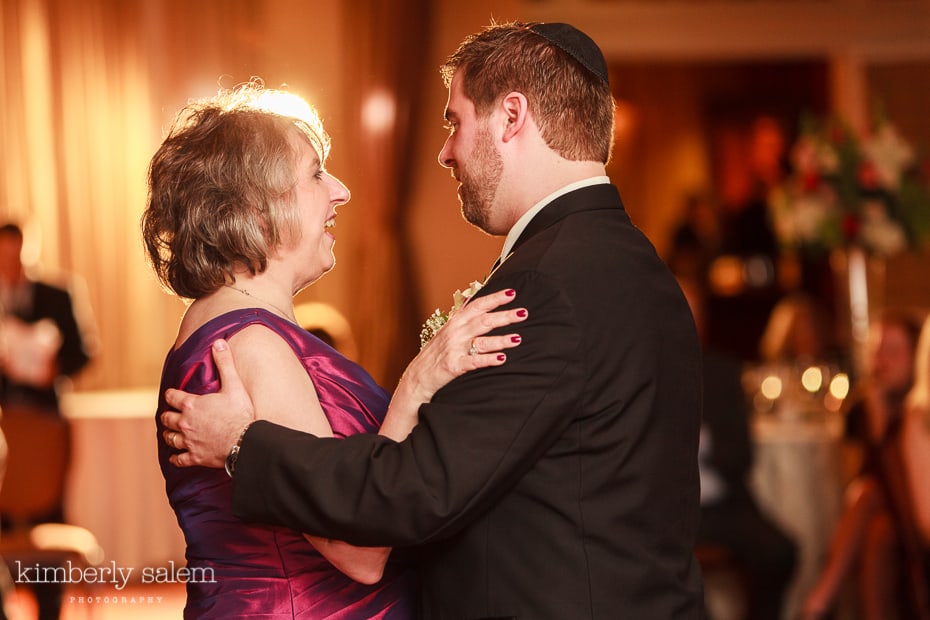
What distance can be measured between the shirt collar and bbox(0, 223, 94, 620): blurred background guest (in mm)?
3652

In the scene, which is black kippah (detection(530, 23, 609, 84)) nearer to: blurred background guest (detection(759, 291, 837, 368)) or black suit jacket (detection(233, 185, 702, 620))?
black suit jacket (detection(233, 185, 702, 620))

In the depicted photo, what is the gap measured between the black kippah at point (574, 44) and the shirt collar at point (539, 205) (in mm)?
161

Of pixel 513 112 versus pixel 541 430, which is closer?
pixel 541 430

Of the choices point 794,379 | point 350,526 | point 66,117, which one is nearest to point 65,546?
point 350,526

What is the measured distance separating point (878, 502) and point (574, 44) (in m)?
3.38

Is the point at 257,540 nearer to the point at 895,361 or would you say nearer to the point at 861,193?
the point at 895,361

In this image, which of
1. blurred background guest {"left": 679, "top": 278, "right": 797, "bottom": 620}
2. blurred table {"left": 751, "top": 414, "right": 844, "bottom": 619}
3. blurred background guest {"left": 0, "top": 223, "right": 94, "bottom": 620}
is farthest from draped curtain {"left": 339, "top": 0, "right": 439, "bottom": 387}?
blurred table {"left": 751, "top": 414, "right": 844, "bottom": 619}

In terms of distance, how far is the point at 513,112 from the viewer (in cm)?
179

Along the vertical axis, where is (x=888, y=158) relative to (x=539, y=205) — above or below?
above

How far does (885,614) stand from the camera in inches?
173

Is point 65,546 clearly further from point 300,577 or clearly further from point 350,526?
point 350,526

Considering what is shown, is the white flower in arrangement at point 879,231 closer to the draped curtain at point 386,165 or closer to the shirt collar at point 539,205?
the draped curtain at point 386,165

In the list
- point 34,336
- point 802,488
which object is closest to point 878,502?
point 802,488

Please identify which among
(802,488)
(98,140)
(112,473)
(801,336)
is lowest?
(802,488)
